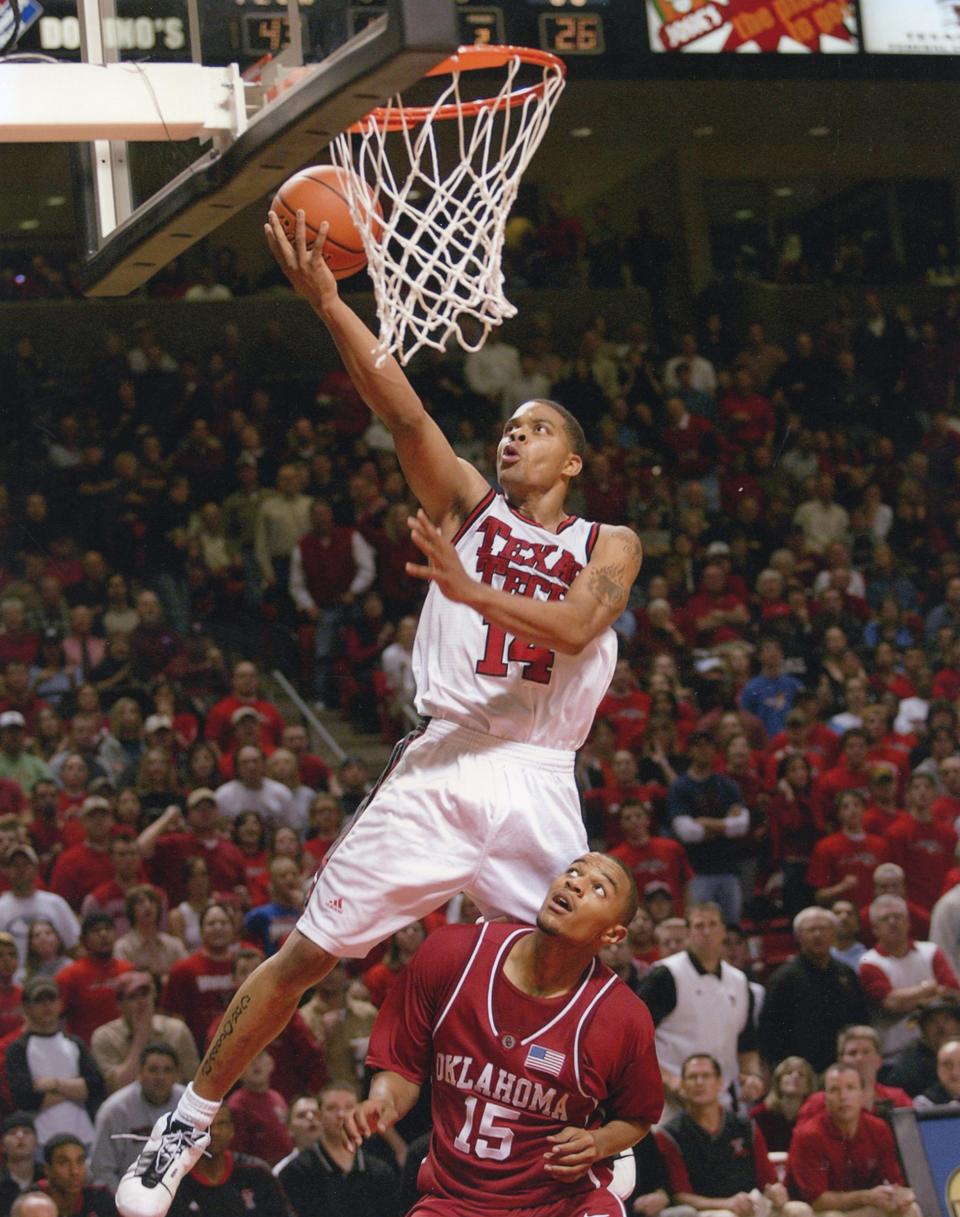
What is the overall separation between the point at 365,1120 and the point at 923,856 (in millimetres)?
6363

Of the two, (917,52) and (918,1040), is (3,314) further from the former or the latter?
Answer: (918,1040)

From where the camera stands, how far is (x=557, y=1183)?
460cm

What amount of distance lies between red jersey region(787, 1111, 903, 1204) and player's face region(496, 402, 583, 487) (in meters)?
4.19

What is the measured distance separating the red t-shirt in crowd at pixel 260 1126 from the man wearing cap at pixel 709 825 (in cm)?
276

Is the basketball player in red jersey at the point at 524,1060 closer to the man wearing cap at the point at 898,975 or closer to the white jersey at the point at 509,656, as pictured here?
the white jersey at the point at 509,656

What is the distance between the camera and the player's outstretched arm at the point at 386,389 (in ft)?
14.7

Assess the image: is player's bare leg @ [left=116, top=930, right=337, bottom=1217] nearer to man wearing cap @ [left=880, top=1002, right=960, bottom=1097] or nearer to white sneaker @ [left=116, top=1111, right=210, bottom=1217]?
white sneaker @ [left=116, top=1111, right=210, bottom=1217]

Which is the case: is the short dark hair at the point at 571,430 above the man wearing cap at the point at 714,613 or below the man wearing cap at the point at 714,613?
above

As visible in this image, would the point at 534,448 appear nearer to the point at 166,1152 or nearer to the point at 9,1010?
the point at 166,1152

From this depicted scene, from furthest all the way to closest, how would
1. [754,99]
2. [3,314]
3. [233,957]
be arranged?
[754,99] < [3,314] < [233,957]

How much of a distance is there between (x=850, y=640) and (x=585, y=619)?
794cm

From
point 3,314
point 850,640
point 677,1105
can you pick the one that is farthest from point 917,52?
point 677,1105

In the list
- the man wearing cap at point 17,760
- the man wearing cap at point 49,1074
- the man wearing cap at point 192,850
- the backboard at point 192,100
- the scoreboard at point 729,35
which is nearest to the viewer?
the backboard at point 192,100

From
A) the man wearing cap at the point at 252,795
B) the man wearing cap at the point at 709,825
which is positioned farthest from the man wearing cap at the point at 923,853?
the man wearing cap at the point at 252,795
